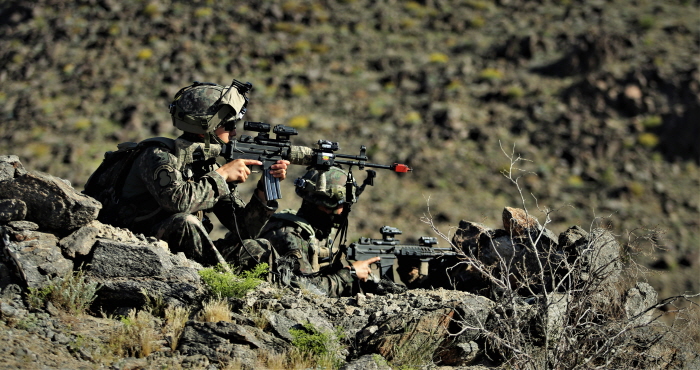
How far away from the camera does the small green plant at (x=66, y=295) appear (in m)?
6.79

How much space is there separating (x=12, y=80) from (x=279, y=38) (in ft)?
40.6

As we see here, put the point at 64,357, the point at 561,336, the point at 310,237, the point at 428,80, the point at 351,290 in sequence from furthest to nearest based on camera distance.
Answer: the point at 428,80 < the point at 310,237 < the point at 351,290 < the point at 561,336 < the point at 64,357

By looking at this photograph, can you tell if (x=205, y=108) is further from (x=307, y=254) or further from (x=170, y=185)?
(x=307, y=254)

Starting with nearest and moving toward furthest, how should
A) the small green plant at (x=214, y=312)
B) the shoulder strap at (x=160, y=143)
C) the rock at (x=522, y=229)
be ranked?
1. the small green plant at (x=214, y=312)
2. the shoulder strap at (x=160, y=143)
3. the rock at (x=522, y=229)

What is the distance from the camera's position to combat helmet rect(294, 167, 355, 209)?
9.81 m

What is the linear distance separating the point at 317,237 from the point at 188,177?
9.02 feet

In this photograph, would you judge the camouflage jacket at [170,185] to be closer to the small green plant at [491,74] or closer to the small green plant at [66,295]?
the small green plant at [66,295]

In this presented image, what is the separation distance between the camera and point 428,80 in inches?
1409

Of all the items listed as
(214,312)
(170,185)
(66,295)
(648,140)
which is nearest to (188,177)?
(170,185)

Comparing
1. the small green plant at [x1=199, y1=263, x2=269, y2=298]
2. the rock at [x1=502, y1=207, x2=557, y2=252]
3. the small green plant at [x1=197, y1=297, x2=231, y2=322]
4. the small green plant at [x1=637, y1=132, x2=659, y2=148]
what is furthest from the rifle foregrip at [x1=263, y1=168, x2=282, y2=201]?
the small green plant at [x1=637, y1=132, x2=659, y2=148]

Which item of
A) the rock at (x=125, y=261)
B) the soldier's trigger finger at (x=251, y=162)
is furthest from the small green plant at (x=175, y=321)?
the soldier's trigger finger at (x=251, y=162)

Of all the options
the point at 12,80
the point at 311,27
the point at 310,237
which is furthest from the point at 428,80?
the point at 310,237

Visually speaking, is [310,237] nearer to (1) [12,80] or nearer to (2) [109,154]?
(2) [109,154]

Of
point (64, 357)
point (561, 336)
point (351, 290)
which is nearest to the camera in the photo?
point (64, 357)
